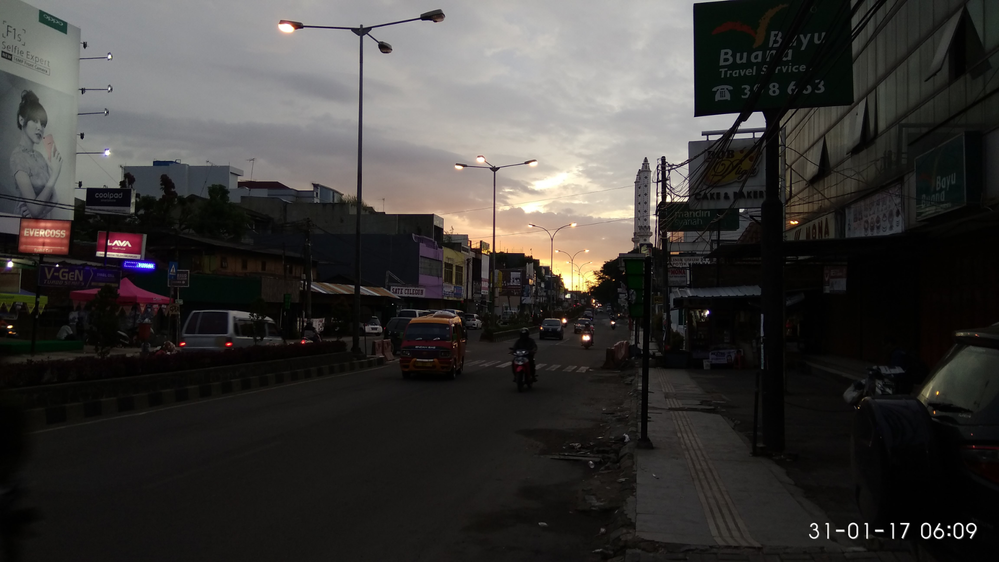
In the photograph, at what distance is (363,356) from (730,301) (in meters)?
13.5

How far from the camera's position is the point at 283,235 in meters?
63.1

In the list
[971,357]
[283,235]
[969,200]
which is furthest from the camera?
[283,235]

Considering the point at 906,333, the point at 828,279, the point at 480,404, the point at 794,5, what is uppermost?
the point at 794,5

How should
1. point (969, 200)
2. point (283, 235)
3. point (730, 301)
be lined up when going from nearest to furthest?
point (969, 200) < point (730, 301) < point (283, 235)

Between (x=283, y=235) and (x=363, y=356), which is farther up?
(x=283, y=235)

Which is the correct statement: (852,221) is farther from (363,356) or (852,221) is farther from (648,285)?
(363,356)

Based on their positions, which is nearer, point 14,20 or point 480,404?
point 480,404

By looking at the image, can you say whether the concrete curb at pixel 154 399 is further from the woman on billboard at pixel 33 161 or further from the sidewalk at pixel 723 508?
the woman on billboard at pixel 33 161

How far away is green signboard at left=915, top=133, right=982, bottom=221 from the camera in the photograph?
38.9 feet

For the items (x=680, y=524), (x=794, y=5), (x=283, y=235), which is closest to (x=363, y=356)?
(x=794, y=5)

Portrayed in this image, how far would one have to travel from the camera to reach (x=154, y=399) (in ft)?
46.4

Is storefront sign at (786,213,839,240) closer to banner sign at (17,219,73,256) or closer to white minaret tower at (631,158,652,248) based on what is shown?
white minaret tower at (631,158,652,248)

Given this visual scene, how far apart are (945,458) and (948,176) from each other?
10539 millimetres

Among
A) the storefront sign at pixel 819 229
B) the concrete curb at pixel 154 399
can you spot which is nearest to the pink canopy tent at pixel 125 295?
the concrete curb at pixel 154 399
